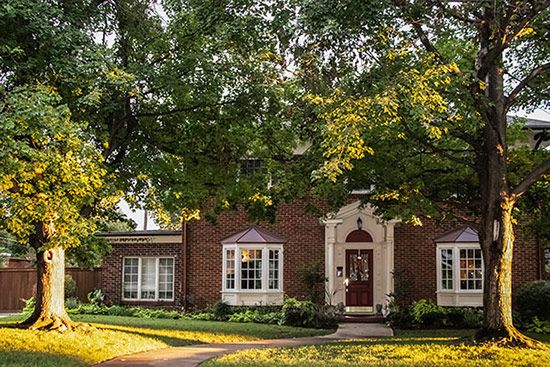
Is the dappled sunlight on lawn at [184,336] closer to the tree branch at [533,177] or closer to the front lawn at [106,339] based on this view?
the front lawn at [106,339]

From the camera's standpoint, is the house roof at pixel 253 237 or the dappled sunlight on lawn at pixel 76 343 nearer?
the dappled sunlight on lawn at pixel 76 343

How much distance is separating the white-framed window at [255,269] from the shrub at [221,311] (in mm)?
986

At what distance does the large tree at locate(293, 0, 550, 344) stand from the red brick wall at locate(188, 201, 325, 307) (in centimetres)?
869

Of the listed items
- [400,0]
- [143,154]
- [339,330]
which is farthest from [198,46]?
[339,330]

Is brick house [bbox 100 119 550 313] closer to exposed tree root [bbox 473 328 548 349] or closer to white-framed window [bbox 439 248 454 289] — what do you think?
white-framed window [bbox 439 248 454 289]

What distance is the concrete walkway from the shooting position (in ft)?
40.4

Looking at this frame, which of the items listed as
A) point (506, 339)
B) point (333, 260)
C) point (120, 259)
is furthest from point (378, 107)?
point (120, 259)

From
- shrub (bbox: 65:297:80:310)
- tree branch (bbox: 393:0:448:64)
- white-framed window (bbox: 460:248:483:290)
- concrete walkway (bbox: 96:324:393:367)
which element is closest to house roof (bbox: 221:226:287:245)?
concrete walkway (bbox: 96:324:393:367)

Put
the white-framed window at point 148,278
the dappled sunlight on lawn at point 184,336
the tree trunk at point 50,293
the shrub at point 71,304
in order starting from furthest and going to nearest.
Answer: the white-framed window at point 148,278 < the shrub at point 71,304 < the dappled sunlight on lawn at point 184,336 < the tree trunk at point 50,293


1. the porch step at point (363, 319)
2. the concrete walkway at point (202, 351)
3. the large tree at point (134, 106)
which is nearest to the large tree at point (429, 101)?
the large tree at point (134, 106)

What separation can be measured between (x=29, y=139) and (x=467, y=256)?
16.7 m

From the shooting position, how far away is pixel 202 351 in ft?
46.8

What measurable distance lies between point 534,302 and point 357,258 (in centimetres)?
665

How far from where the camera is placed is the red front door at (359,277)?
2445 cm
